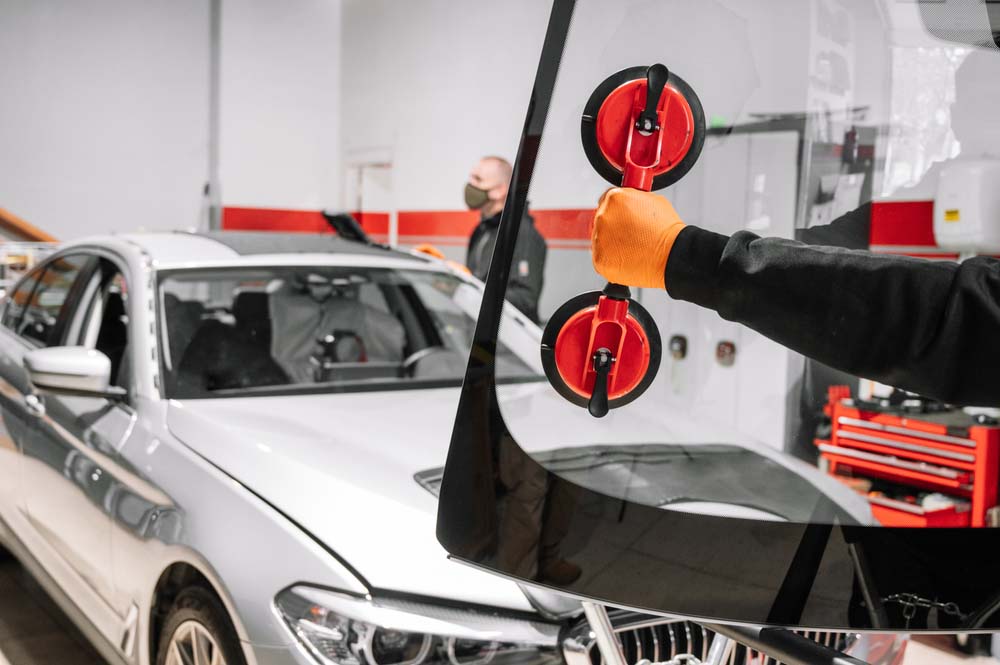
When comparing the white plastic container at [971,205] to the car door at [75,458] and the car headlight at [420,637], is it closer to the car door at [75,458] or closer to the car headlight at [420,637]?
the car headlight at [420,637]

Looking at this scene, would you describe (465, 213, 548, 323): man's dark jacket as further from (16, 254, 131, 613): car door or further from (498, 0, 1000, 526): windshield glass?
(16, 254, 131, 613): car door

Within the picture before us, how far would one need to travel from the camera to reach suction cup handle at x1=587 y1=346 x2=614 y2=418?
832 millimetres

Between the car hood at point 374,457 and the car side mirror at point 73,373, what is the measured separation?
184 mm

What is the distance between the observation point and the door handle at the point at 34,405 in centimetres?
235

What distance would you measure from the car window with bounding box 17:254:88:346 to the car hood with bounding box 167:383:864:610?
0.85 m

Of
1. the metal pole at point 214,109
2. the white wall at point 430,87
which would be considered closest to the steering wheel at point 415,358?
the white wall at point 430,87

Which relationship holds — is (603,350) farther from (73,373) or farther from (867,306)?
(73,373)

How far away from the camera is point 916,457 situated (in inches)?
43.2

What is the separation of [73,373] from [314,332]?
72 cm

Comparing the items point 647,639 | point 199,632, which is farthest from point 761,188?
point 199,632

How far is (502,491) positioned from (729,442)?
9.2 inches

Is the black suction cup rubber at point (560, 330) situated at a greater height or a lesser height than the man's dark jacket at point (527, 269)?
lesser

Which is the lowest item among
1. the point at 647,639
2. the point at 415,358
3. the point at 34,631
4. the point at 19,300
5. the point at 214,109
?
the point at 34,631

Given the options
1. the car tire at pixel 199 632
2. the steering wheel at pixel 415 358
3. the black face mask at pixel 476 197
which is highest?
the black face mask at pixel 476 197
